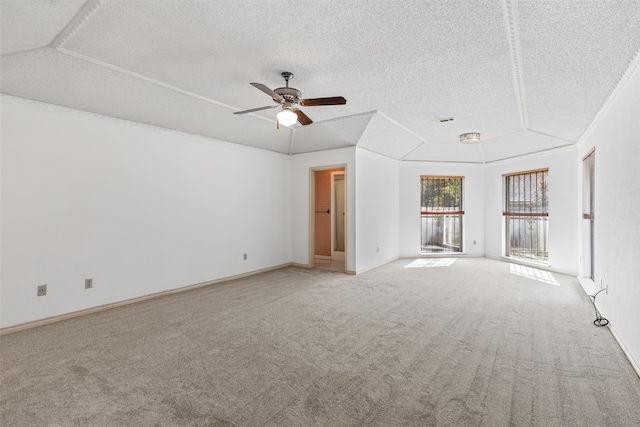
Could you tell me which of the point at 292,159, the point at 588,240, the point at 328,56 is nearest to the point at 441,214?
the point at 588,240

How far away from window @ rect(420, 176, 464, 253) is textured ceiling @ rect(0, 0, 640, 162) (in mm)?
2948

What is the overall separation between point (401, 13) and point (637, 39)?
167 cm

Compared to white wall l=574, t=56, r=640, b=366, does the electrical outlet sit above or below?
below

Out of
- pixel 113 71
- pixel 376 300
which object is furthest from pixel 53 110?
pixel 376 300

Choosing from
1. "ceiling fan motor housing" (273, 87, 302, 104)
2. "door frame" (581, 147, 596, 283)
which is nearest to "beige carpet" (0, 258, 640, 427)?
"door frame" (581, 147, 596, 283)

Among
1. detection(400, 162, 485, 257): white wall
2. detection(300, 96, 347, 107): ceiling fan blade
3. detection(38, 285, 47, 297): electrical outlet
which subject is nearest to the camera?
detection(300, 96, 347, 107): ceiling fan blade

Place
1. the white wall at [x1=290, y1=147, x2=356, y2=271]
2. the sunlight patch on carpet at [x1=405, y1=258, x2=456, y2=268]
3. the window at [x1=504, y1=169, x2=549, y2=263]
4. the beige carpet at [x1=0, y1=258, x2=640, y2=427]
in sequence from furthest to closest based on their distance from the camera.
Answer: the sunlight patch on carpet at [x1=405, y1=258, x2=456, y2=268], the window at [x1=504, y1=169, x2=549, y2=263], the white wall at [x1=290, y1=147, x2=356, y2=271], the beige carpet at [x1=0, y1=258, x2=640, y2=427]

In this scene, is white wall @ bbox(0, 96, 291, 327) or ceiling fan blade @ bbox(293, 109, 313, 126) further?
ceiling fan blade @ bbox(293, 109, 313, 126)

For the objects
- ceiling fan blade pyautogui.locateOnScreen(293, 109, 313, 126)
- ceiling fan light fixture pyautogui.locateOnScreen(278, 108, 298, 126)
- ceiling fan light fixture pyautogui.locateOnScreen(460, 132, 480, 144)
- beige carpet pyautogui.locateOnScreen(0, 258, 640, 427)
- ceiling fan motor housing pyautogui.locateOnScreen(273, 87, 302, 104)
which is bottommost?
beige carpet pyautogui.locateOnScreen(0, 258, 640, 427)

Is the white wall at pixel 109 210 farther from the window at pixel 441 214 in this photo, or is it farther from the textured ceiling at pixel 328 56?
the window at pixel 441 214

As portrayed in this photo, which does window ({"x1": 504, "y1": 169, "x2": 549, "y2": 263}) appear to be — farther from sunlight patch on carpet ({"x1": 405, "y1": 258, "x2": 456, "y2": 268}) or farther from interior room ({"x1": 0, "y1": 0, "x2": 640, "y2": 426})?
sunlight patch on carpet ({"x1": 405, "y1": 258, "x2": 456, "y2": 268})

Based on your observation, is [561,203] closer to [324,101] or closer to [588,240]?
[588,240]

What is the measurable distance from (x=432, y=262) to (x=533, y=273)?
1818mm

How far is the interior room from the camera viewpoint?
6.93 ft
